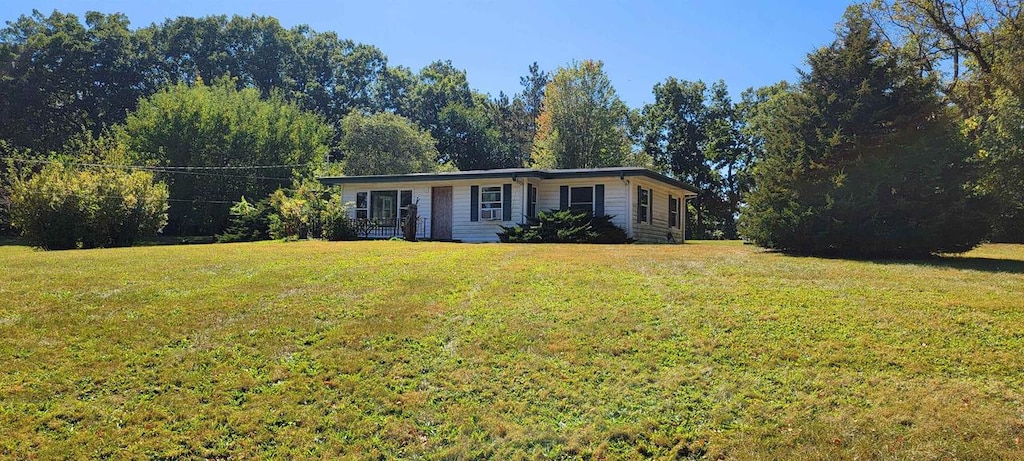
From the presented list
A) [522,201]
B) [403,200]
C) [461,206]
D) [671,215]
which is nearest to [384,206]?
[403,200]

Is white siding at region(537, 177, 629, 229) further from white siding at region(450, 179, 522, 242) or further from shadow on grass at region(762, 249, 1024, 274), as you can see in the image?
shadow on grass at region(762, 249, 1024, 274)

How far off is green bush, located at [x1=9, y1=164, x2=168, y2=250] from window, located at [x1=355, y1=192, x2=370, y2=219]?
21.1 ft

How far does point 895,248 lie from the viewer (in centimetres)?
1222

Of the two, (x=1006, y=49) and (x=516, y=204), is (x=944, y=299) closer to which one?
(x=1006, y=49)

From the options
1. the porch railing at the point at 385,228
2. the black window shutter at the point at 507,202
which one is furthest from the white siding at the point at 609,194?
the porch railing at the point at 385,228

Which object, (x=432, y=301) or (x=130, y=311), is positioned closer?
(x=130, y=311)

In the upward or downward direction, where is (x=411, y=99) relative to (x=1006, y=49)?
upward

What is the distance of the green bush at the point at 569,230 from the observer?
712 inches

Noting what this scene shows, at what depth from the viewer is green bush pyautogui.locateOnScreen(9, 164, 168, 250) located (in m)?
18.2

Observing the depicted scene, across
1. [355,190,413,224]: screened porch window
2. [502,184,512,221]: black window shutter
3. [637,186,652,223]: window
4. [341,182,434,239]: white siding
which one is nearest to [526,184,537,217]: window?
[502,184,512,221]: black window shutter

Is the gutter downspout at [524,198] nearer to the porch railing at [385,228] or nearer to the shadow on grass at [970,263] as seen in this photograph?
the porch railing at [385,228]

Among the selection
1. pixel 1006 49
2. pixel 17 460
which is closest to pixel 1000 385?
pixel 17 460

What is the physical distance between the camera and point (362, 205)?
22.8m

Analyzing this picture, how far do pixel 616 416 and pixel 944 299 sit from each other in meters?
5.13
